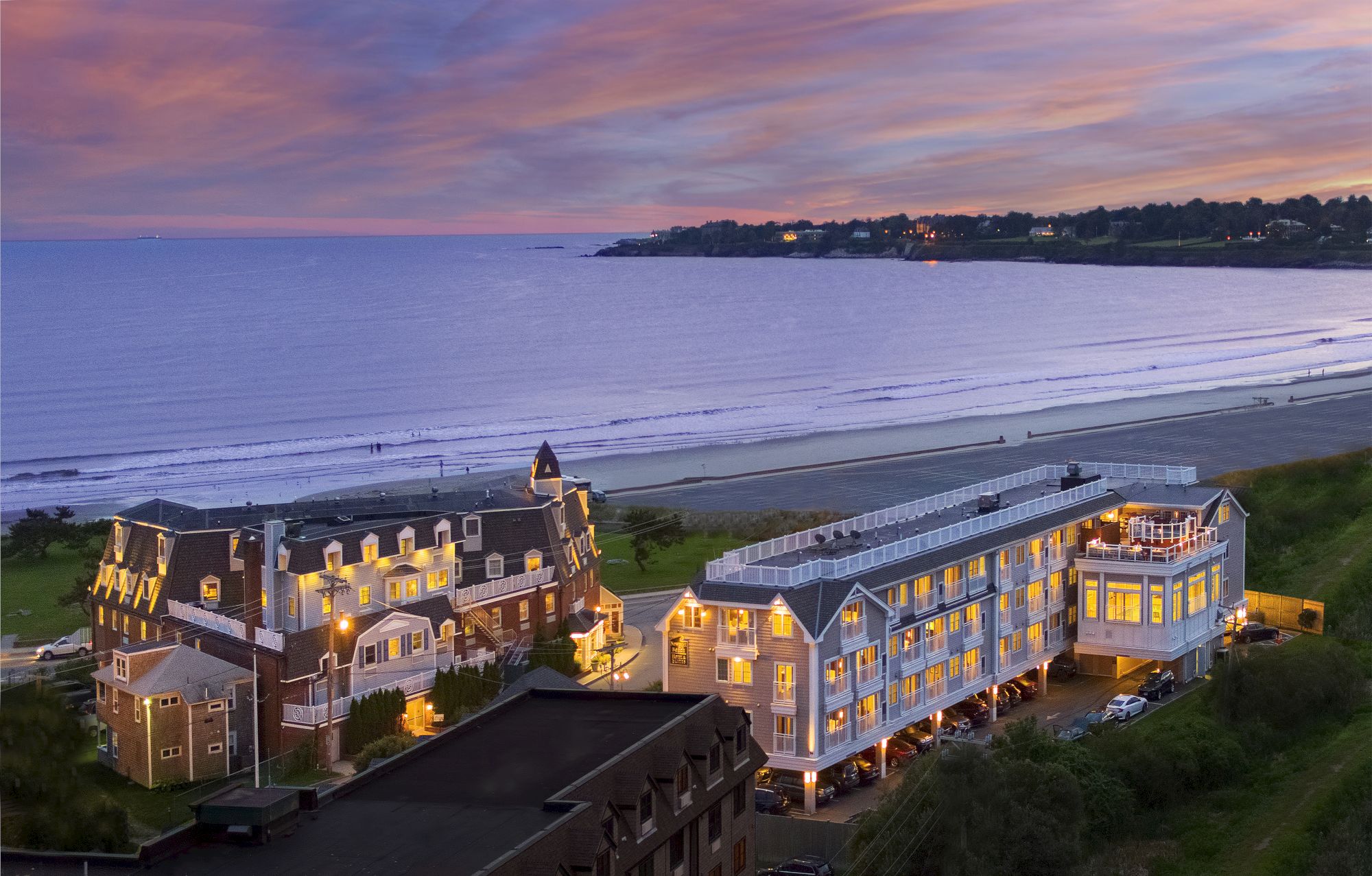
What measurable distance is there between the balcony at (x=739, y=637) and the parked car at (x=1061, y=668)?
12728 mm

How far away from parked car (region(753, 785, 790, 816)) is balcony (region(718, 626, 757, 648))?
3267 mm

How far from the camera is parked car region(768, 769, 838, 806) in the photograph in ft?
107

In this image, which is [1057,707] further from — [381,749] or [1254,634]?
[381,749]

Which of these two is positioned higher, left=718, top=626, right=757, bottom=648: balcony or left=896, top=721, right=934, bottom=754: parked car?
left=718, top=626, right=757, bottom=648: balcony

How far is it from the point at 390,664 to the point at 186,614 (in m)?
6.00

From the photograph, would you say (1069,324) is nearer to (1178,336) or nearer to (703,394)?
(1178,336)

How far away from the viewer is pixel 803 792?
1278 inches

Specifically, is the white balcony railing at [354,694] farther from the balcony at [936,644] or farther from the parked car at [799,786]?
the balcony at [936,644]

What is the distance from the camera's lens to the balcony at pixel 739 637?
1315 inches

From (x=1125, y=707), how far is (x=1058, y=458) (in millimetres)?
44849

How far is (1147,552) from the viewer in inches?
1636

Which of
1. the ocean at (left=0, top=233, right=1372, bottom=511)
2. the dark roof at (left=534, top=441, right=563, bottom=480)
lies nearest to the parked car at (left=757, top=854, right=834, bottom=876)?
the dark roof at (left=534, top=441, right=563, bottom=480)

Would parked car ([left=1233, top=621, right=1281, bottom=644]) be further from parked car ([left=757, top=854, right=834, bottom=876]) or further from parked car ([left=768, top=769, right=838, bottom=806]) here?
parked car ([left=757, top=854, right=834, bottom=876])

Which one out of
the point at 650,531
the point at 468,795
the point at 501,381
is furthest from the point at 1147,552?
the point at 501,381
